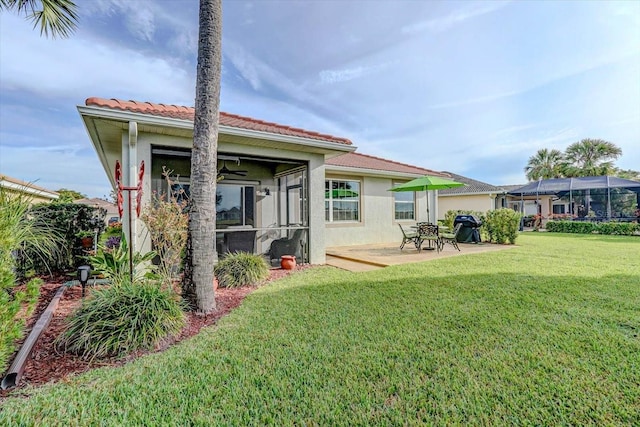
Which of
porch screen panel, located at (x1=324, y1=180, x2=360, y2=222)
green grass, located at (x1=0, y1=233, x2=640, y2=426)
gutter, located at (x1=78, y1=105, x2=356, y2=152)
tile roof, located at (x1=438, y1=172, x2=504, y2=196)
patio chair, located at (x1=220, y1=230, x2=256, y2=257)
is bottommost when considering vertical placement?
green grass, located at (x1=0, y1=233, x2=640, y2=426)

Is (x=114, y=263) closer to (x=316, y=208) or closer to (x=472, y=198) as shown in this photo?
(x=316, y=208)

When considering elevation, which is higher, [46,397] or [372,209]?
[372,209]

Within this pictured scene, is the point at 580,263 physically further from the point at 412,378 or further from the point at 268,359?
the point at 268,359

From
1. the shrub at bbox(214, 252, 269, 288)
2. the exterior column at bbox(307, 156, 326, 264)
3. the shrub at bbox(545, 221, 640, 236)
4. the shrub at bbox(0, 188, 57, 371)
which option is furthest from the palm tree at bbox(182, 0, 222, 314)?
the shrub at bbox(545, 221, 640, 236)

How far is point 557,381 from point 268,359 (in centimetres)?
288

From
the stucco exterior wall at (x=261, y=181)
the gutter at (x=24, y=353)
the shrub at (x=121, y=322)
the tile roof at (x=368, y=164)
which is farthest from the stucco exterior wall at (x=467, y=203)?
the gutter at (x=24, y=353)

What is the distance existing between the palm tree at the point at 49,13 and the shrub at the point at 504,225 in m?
16.3

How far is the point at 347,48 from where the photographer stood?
10.9 metres

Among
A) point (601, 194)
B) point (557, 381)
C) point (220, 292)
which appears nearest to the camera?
point (557, 381)

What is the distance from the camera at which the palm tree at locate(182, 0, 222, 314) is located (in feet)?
14.7

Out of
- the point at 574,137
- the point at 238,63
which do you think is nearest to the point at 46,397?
the point at 238,63

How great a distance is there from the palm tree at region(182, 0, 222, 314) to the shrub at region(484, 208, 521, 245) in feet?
42.8

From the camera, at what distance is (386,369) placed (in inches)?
114

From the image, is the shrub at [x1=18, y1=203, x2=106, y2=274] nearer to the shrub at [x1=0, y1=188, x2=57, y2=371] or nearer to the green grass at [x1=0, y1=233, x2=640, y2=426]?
the shrub at [x1=0, y1=188, x2=57, y2=371]
